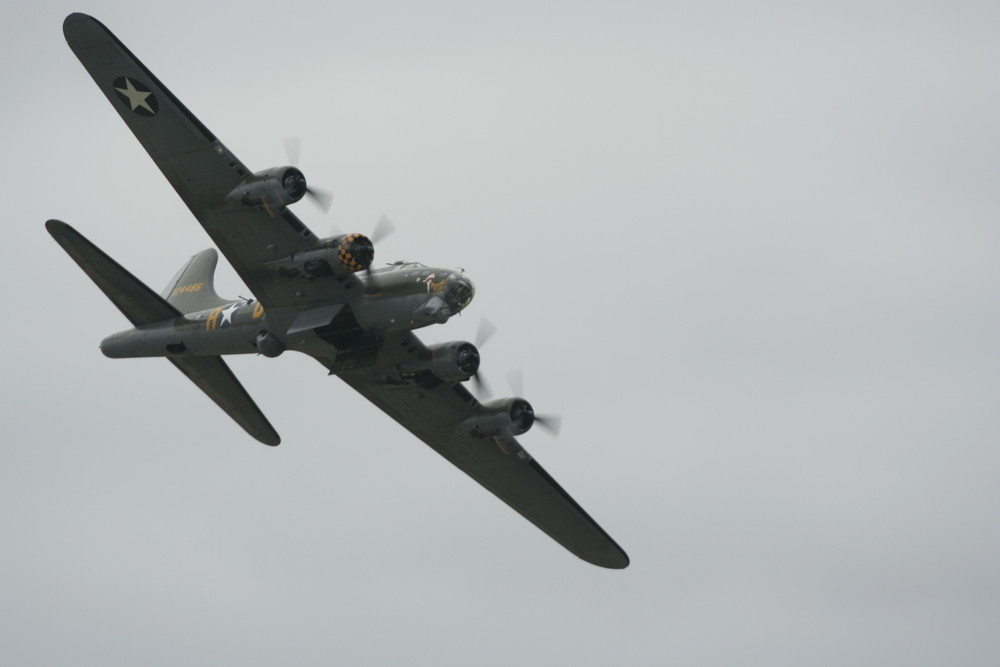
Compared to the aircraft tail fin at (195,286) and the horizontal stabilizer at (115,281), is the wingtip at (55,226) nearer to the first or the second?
the horizontal stabilizer at (115,281)

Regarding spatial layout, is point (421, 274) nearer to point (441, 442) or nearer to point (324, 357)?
point (324, 357)

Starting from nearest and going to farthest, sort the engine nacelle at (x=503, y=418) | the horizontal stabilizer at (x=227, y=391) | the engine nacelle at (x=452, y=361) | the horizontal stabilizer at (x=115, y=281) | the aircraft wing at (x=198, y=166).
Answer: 1. the aircraft wing at (x=198, y=166)
2. the engine nacelle at (x=452, y=361)
3. the horizontal stabilizer at (x=115, y=281)
4. the engine nacelle at (x=503, y=418)
5. the horizontal stabilizer at (x=227, y=391)

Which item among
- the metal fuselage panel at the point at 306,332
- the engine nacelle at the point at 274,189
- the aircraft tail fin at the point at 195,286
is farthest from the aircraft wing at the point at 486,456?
the engine nacelle at the point at 274,189

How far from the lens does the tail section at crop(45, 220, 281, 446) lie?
53.8 m

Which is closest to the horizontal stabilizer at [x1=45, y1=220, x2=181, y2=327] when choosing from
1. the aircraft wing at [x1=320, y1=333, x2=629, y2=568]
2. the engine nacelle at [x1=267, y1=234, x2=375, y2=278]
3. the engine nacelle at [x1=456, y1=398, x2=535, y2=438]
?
the engine nacelle at [x1=267, y1=234, x2=375, y2=278]

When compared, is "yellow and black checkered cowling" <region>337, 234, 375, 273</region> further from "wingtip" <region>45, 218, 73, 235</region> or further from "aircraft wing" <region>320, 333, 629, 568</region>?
"wingtip" <region>45, 218, 73, 235</region>

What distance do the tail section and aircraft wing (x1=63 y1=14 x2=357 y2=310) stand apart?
4.98 m

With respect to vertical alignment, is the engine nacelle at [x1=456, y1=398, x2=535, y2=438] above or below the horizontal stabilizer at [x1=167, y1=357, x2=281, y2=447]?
above

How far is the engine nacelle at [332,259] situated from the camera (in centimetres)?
4891

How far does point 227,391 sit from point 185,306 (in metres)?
3.63

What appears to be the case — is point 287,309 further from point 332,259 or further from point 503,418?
point 503,418

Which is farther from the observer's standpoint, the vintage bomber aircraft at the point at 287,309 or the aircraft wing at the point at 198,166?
the vintage bomber aircraft at the point at 287,309

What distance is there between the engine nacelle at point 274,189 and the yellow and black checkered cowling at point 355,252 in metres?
1.91

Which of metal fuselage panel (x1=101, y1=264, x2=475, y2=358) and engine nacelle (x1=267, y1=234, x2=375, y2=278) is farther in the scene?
metal fuselage panel (x1=101, y1=264, x2=475, y2=358)
